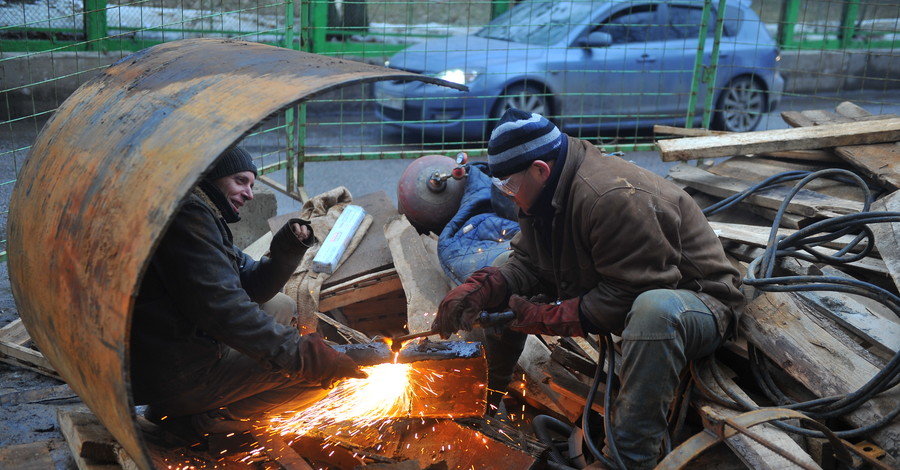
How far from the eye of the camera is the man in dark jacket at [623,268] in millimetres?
2887

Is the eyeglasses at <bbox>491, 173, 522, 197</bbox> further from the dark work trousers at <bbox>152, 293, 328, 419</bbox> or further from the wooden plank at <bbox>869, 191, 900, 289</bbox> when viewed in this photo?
the wooden plank at <bbox>869, 191, 900, 289</bbox>

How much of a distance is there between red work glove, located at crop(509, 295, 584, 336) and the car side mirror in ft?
15.6

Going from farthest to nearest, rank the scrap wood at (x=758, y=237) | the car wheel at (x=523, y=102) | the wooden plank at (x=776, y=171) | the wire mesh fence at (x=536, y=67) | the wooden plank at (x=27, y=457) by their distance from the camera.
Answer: the car wheel at (x=523, y=102)
the wire mesh fence at (x=536, y=67)
the wooden plank at (x=776, y=171)
the scrap wood at (x=758, y=237)
the wooden plank at (x=27, y=457)

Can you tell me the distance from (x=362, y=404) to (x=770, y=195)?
2.60 m

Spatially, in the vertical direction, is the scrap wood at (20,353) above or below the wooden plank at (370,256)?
below

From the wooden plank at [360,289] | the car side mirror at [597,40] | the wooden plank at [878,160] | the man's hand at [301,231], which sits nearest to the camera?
the man's hand at [301,231]

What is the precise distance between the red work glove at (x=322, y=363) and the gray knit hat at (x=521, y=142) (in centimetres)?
94

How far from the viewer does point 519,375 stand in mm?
3896

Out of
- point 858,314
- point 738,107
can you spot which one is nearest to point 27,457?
point 858,314

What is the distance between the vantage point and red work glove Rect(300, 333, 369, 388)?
9.69 feet

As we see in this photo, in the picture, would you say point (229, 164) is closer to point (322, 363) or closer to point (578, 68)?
point (322, 363)

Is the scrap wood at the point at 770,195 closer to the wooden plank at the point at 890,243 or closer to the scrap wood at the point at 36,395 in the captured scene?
the wooden plank at the point at 890,243

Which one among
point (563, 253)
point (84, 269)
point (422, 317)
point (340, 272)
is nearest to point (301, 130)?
point (340, 272)

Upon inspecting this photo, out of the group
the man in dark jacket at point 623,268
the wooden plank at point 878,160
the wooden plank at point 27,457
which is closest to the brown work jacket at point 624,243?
the man in dark jacket at point 623,268
